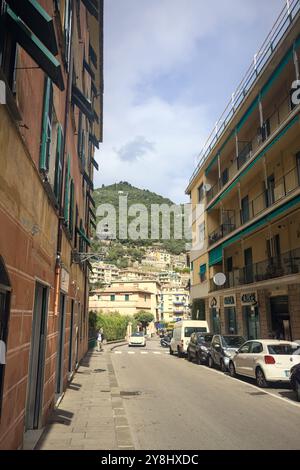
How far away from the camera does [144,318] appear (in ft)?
249

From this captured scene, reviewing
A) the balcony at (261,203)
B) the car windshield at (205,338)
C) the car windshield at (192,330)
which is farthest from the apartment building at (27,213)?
the car windshield at (192,330)

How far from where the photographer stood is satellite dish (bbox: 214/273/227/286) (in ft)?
91.1

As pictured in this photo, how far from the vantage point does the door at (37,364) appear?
6.66 m

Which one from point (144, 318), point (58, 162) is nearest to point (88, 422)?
point (58, 162)

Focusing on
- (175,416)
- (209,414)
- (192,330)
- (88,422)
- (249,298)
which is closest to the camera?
(88,422)

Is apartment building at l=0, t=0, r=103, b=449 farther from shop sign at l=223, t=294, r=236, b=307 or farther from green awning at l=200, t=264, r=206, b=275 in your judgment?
green awning at l=200, t=264, r=206, b=275

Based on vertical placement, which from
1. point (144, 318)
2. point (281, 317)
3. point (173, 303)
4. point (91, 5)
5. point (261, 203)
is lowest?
point (281, 317)

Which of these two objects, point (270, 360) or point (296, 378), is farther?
point (270, 360)

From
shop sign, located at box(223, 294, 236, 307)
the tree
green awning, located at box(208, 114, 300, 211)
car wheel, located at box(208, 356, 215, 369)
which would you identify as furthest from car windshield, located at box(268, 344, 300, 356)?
the tree

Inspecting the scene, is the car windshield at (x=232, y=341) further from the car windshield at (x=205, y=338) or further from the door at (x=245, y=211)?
the door at (x=245, y=211)

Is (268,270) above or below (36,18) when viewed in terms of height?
below

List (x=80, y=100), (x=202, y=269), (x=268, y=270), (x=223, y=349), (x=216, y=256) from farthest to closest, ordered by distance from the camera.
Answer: (x=202, y=269), (x=216, y=256), (x=268, y=270), (x=223, y=349), (x=80, y=100)

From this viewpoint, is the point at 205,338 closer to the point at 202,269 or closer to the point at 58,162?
the point at 202,269

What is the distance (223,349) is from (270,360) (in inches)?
204
